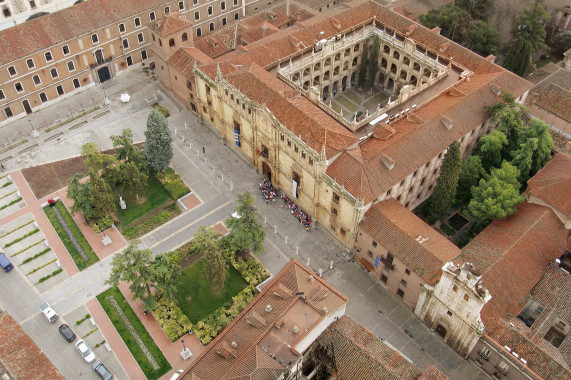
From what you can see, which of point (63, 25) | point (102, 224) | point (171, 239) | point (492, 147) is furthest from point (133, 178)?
point (492, 147)

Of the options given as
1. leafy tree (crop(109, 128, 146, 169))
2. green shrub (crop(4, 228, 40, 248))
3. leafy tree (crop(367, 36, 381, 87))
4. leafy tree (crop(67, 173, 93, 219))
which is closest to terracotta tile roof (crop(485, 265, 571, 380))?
leafy tree (crop(367, 36, 381, 87))

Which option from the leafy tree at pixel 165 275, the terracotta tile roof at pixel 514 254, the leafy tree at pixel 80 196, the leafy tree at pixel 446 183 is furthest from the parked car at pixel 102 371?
the leafy tree at pixel 446 183

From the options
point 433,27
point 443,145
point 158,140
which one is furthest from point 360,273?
point 433,27

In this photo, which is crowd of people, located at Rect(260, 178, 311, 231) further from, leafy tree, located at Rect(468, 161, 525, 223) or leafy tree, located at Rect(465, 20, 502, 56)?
leafy tree, located at Rect(465, 20, 502, 56)

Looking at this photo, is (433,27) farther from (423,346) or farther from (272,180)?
(423,346)

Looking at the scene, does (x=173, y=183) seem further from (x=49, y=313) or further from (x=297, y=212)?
(x=49, y=313)

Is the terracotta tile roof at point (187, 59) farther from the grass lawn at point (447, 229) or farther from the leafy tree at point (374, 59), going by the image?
the grass lawn at point (447, 229)
